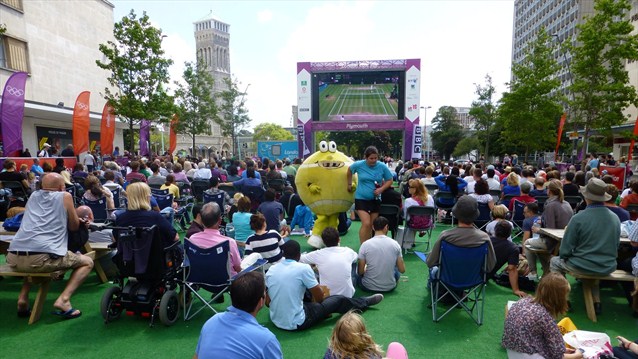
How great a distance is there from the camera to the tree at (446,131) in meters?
60.5

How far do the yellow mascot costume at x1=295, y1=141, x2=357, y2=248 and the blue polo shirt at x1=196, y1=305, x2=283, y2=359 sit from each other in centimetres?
438

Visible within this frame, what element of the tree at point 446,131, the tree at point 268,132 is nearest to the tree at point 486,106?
the tree at point 446,131

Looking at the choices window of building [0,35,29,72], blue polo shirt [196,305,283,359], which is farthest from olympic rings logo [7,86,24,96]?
blue polo shirt [196,305,283,359]

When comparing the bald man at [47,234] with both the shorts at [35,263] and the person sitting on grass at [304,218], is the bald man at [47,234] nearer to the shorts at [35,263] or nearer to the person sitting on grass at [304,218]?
the shorts at [35,263]

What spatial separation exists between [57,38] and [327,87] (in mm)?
16094

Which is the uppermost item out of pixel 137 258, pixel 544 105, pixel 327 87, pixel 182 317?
pixel 327 87

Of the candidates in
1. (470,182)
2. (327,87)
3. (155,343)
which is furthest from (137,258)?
(327,87)

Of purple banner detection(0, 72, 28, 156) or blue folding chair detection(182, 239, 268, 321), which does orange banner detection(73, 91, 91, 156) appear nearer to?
purple banner detection(0, 72, 28, 156)

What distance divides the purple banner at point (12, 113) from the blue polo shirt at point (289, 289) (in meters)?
11.7

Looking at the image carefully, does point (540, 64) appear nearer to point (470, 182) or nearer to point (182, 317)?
point (470, 182)

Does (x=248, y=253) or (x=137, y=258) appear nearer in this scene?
(x=137, y=258)

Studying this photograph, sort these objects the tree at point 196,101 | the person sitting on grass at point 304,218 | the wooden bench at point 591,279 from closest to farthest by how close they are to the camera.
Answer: the wooden bench at point 591,279
the person sitting on grass at point 304,218
the tree at point 196,101

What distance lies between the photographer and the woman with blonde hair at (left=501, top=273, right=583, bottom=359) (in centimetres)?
257

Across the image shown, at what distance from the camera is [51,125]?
848 inches
